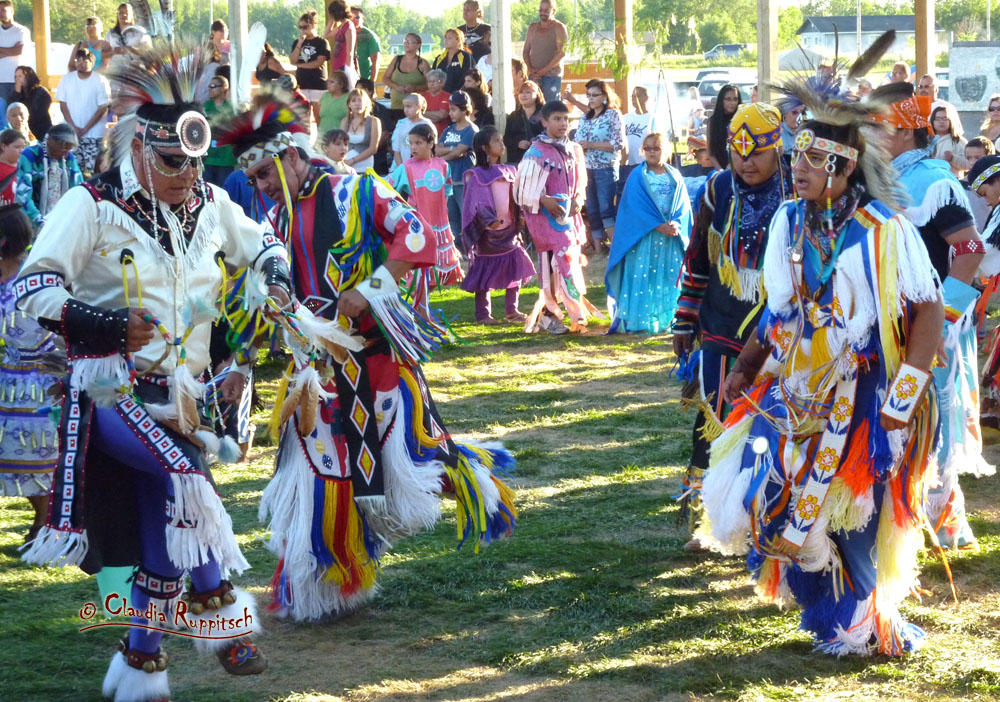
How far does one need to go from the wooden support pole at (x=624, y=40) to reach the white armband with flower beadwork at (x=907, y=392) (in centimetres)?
1191

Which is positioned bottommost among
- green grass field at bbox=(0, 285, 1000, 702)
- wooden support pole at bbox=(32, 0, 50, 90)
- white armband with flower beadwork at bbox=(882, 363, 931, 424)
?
green grass field at bbox=(0, 285, 1000, 702)

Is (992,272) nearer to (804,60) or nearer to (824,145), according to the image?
(804,60)

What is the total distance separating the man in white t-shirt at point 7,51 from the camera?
14.4 m

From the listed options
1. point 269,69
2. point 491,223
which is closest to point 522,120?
point 269,69

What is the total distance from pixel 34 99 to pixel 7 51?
1.08 metres

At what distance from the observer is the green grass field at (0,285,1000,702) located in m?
3.90

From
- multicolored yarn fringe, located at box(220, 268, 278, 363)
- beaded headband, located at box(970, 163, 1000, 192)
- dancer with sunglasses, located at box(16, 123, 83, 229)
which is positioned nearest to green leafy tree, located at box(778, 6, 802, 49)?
dancer with sunglasses, located at box(16, 123, 83, 229)

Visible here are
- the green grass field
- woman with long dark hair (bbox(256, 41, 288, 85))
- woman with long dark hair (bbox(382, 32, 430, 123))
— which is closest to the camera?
the green grass field

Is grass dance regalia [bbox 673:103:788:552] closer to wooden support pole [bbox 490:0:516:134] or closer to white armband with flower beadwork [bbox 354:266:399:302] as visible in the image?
white armband with flower beadwork [bbox 354:266:399:302]

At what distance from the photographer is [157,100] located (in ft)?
12.2

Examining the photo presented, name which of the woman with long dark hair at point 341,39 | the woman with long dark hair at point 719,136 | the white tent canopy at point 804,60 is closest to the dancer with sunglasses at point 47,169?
the woman with long dark hair at point 341,39

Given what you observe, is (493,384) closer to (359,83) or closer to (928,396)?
(928,396)

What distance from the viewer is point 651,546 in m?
5.27

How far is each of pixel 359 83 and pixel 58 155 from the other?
222 inches
